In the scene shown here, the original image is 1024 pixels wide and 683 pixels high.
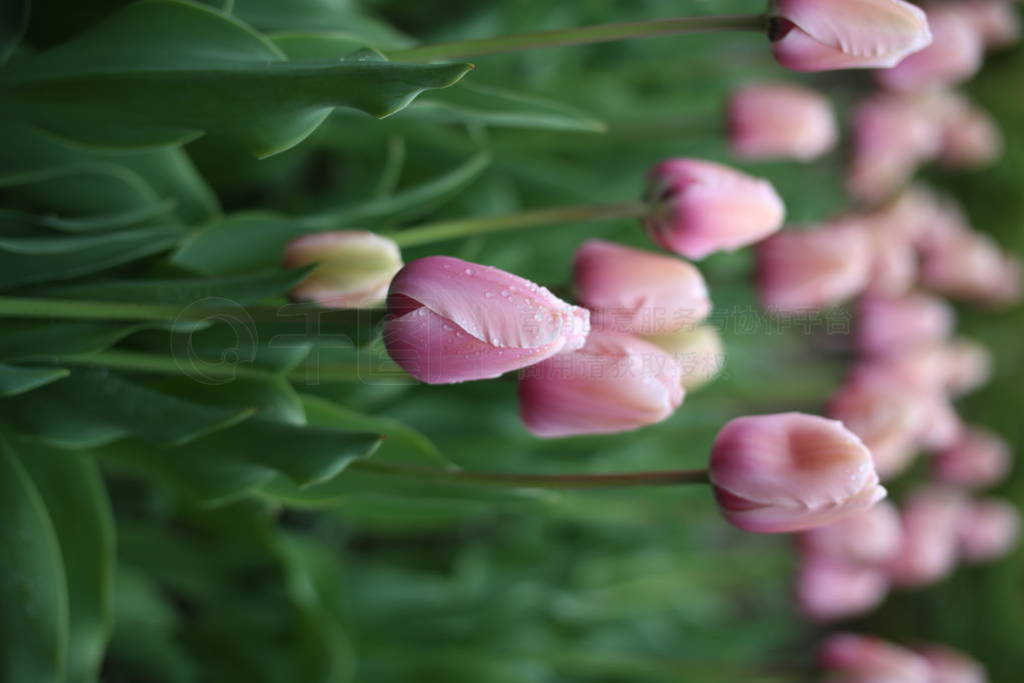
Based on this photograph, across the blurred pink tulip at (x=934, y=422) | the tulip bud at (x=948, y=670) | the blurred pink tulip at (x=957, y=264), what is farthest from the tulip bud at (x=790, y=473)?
the blurred pink tulip at (x=957, y=264)

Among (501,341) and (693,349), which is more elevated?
(501,341)

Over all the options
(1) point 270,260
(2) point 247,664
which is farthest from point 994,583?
(1) point 270,260

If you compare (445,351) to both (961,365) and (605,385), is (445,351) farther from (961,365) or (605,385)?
(961,365)

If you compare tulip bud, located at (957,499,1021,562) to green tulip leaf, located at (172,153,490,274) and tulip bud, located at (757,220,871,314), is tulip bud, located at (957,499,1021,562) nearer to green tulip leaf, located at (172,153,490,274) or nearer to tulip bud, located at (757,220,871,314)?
tulip bud, located at (757,220,871,314)

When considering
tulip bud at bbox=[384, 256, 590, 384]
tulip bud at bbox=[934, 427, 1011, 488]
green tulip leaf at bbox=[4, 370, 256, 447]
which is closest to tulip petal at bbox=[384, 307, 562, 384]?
tulip bud at bbox=[384, 256, 590, 384]

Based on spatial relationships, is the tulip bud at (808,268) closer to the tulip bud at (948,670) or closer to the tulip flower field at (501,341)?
the tulip flower field at (501,341)

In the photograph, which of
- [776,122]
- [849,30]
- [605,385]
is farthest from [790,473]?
[776,122]
